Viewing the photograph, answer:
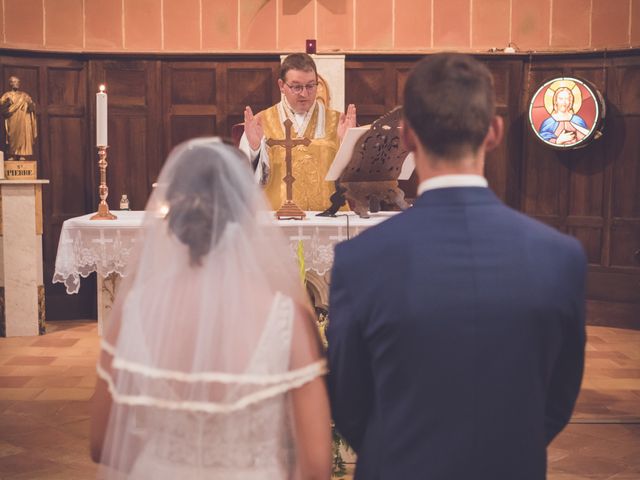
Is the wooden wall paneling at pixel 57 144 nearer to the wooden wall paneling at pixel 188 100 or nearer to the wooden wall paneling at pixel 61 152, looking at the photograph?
the wooden wall paneling at pixel 61 152

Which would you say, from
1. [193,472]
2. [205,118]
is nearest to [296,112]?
[205,118]

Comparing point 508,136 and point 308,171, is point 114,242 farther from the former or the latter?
point 508,136

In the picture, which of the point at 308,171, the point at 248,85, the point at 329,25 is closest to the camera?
the point at 308,171

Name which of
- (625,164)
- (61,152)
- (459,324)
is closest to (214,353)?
(459,324)

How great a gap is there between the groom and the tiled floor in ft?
8.94

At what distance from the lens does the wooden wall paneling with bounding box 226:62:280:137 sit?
26.4 feet

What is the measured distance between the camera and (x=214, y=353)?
67.7 inches

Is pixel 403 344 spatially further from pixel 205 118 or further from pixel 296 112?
pixel 205 118

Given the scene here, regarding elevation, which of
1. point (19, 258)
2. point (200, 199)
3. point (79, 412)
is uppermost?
point (200, 199)

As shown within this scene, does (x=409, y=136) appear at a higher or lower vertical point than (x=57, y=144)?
lower

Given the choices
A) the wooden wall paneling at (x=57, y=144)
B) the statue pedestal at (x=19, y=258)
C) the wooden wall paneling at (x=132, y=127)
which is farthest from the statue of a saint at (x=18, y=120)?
the wooden wall paneling at (x=132, y=127)

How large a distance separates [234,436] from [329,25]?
7.11 metres

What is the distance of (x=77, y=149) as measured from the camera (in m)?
8.12

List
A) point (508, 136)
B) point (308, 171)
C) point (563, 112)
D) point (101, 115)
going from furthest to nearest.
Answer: point (508, 136)
point (563, 112)
point (308, 171)
point (101, 115)
